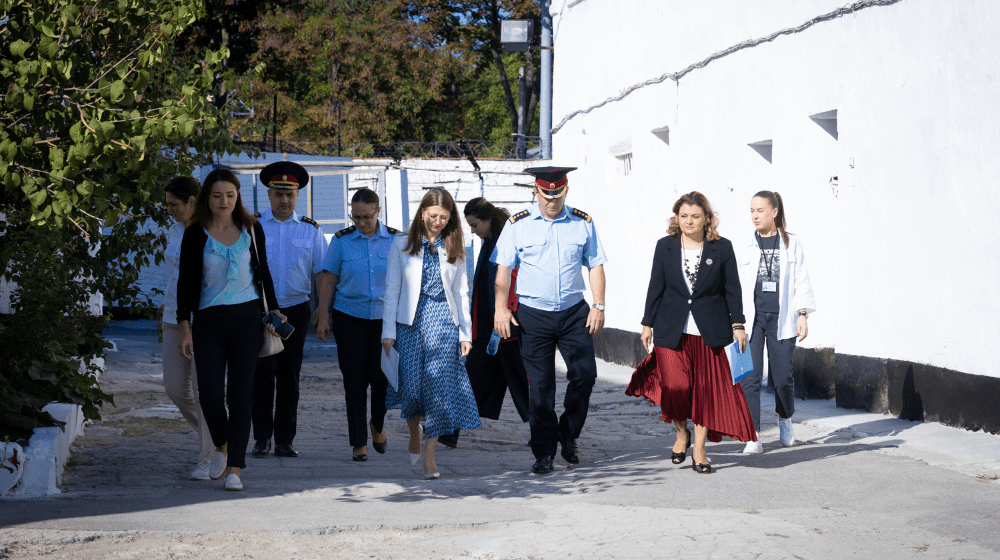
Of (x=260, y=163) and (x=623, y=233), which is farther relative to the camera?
(x=260, y=163)

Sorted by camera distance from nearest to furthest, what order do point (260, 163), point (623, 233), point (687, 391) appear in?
point (687, 391)
point (623, 233)
point (260, 163)

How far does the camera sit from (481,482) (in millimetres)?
6277

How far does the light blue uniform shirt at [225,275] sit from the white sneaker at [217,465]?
2.84 ft

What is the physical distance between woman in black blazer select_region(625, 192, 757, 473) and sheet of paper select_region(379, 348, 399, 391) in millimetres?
1525

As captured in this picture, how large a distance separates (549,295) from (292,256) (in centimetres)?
179

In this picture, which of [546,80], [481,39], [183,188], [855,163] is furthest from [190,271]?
[481,39]

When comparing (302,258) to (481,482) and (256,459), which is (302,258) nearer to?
(256,459)

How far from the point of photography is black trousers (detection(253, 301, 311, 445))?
707 cm

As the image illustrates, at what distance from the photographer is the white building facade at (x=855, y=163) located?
775cm

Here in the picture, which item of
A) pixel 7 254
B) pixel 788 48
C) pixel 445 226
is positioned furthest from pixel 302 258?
pixel 788 48

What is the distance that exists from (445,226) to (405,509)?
73.4 inches

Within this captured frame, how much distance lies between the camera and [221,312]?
5859mm

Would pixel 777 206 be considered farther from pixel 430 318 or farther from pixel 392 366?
pixel 392 366

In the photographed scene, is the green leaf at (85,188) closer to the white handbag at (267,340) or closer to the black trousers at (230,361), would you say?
the black trousers at (230,361)
